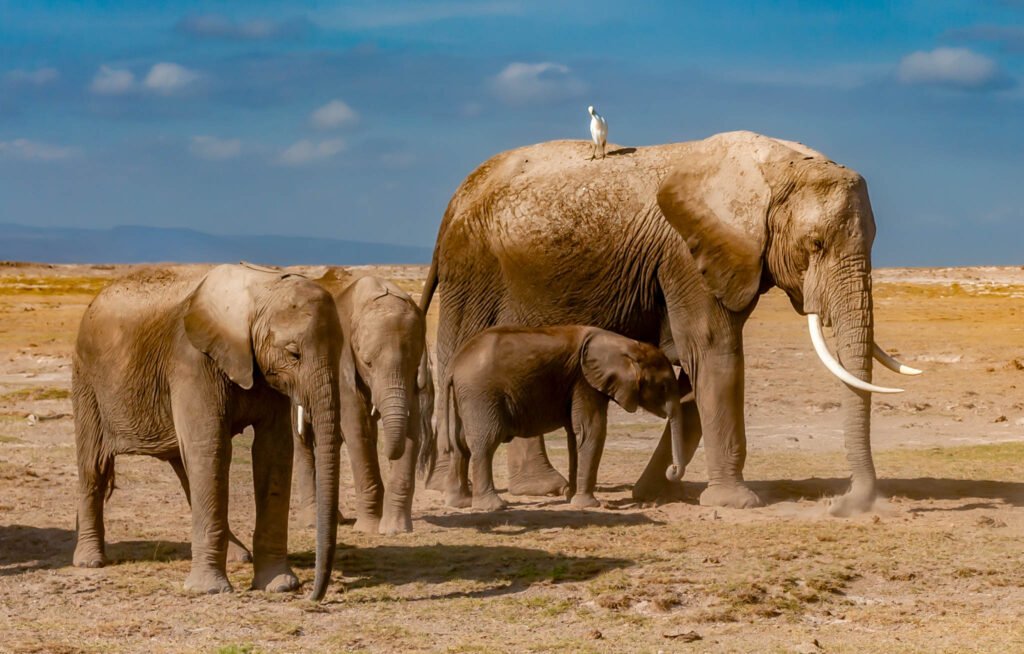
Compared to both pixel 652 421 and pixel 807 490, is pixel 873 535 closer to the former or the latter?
pixel 807 490

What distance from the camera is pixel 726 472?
12.7 m

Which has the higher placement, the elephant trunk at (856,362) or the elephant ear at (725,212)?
the elephant ear at (725,212)

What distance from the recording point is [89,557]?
33.6ft

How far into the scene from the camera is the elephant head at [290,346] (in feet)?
28.4

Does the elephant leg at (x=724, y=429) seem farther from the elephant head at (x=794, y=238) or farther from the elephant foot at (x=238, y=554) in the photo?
the elephant foot at (x=238, y=554)

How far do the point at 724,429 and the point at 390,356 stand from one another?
11.6 feet

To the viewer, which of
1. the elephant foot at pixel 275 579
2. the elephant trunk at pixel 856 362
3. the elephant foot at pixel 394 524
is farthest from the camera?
the elephant trunk at pixel 856 362

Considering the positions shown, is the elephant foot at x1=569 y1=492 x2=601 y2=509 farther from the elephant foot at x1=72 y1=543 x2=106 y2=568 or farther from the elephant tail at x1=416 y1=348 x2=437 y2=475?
the elephant foot at x1=72 y1=543 x2=106 y2=568

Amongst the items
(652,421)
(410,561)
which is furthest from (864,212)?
(652,421)

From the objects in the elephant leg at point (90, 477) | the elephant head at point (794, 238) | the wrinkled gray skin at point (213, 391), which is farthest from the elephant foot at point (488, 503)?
the elephant leg at point (90, 477)

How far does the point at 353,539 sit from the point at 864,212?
4542 mm

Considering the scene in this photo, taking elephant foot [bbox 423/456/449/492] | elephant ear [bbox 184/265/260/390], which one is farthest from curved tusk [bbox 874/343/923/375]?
elephant ear [bbox 184/265/260/390]

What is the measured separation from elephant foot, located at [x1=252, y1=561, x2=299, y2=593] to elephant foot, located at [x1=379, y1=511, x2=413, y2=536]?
6.22 ft

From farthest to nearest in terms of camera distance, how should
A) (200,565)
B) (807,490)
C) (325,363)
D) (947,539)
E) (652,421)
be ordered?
(652,421)
(807,490)
(947,539)
(200,565)
(325,363)
